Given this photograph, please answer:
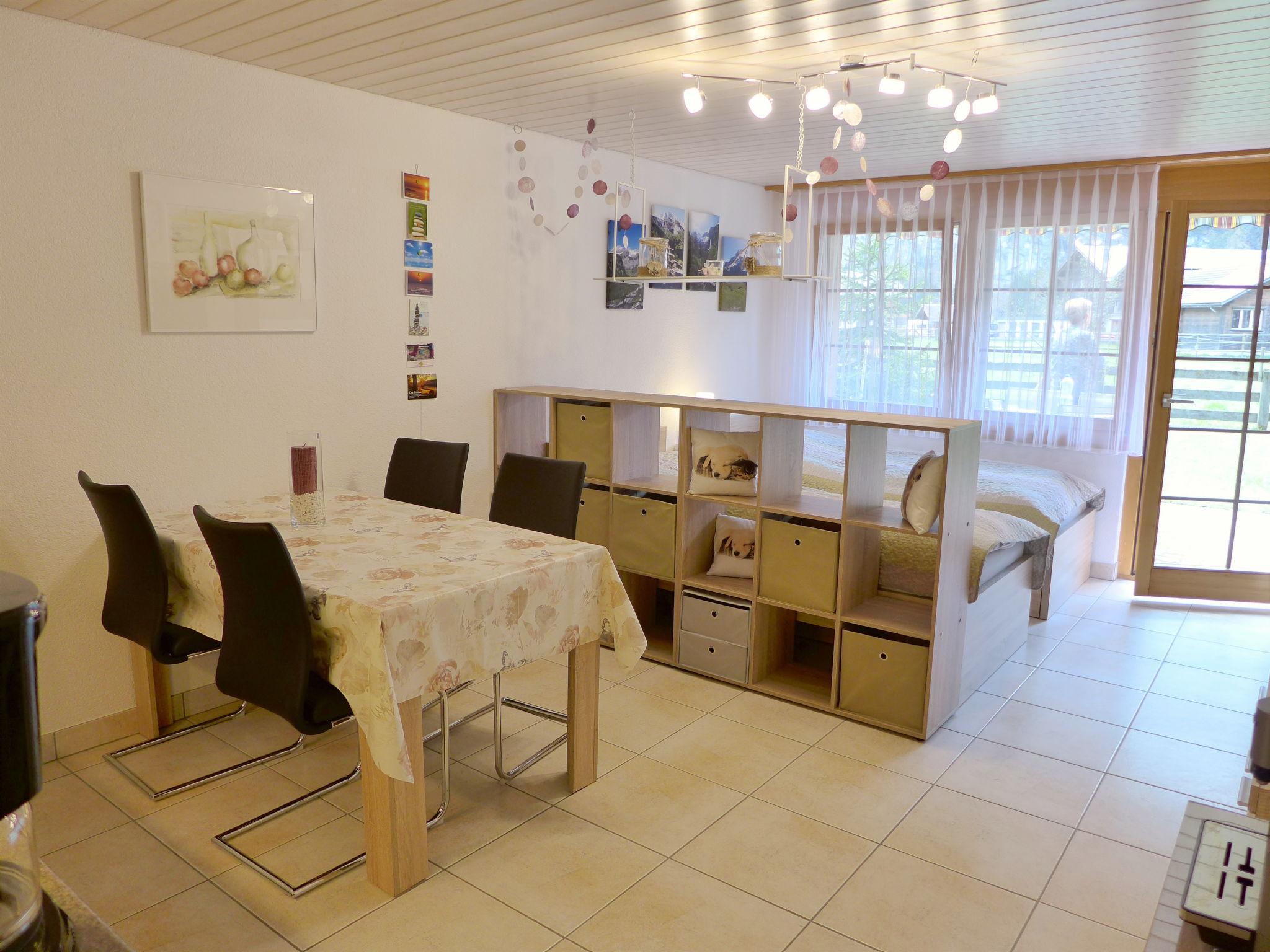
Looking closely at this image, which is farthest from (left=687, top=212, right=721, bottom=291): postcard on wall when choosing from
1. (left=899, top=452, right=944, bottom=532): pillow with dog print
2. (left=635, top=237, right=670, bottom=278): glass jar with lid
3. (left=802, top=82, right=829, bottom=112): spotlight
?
(left=899, top=452, right=944, bottom=532): pillow with dog print

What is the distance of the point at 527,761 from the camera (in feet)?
9.79

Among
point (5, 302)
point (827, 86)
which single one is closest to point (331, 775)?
point (5, 302)

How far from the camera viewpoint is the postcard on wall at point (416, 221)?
3826 millimetres

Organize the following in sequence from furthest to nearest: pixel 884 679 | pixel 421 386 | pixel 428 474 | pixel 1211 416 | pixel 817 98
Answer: pixel 1211 416, pixel 421 386, pixel 428 474, pixel 884 679, pixel 817 98

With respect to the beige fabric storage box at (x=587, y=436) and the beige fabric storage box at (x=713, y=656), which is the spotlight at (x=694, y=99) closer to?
the beige fabric storage box at (x=587, y=436)

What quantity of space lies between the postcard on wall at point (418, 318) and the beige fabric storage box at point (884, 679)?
2159mm

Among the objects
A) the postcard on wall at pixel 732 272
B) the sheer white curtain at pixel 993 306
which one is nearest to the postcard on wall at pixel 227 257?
the postcard on wall at pixel 732 272

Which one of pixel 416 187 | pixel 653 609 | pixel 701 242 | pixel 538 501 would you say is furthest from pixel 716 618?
pixel 701 242

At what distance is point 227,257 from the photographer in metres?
3.20

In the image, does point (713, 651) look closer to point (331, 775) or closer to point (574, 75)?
point (331, 775)

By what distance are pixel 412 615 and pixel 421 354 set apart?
6.58ft

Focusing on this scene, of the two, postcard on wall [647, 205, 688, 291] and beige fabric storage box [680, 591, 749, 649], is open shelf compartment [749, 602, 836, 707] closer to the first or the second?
beige fabric storage box [680, 591, 749, 649]

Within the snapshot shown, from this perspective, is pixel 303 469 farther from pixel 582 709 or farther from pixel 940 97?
pixel 940 97

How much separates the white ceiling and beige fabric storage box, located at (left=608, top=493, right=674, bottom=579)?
1.67 metres
